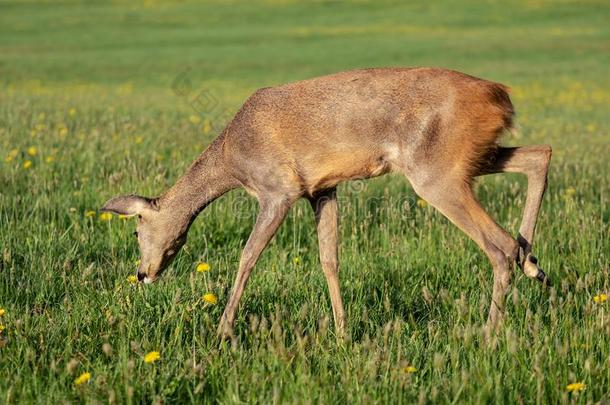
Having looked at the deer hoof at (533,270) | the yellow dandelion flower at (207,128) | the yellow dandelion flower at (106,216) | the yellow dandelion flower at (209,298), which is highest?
the yellow dandelion flower at (209,298)

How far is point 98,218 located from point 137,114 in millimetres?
8046

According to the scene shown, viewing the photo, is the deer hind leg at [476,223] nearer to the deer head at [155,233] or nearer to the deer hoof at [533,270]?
the deer hoof at [533,270]

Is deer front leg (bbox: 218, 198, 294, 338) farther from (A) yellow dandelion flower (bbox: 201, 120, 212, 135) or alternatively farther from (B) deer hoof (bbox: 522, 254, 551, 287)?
(A) yellow dandelion flower (bbox: 201, 120, 212, 135)

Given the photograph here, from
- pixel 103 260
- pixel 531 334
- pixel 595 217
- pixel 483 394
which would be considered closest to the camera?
pixel 483 394

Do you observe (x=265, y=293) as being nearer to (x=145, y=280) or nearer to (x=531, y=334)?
(x=145, y=280)

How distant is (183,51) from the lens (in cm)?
3456

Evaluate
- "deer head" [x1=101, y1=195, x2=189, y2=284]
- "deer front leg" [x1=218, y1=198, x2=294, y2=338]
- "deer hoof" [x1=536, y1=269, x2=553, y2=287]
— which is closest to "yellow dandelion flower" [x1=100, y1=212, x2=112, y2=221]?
"deer head" [x1=101, y1=195, x2=189, y2=284]

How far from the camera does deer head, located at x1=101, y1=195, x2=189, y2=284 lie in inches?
223

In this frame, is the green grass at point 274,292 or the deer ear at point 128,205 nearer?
the green grass at point 274,292

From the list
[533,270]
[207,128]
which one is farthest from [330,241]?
[207,128]

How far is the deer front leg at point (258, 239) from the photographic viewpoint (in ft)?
16.6

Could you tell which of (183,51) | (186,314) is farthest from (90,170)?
(183,51)

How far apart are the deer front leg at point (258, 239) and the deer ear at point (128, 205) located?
821 millimetres

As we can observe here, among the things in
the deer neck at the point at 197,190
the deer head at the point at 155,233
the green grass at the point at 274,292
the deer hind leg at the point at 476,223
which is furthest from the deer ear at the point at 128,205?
the deer hind leg at the point at 476,223
